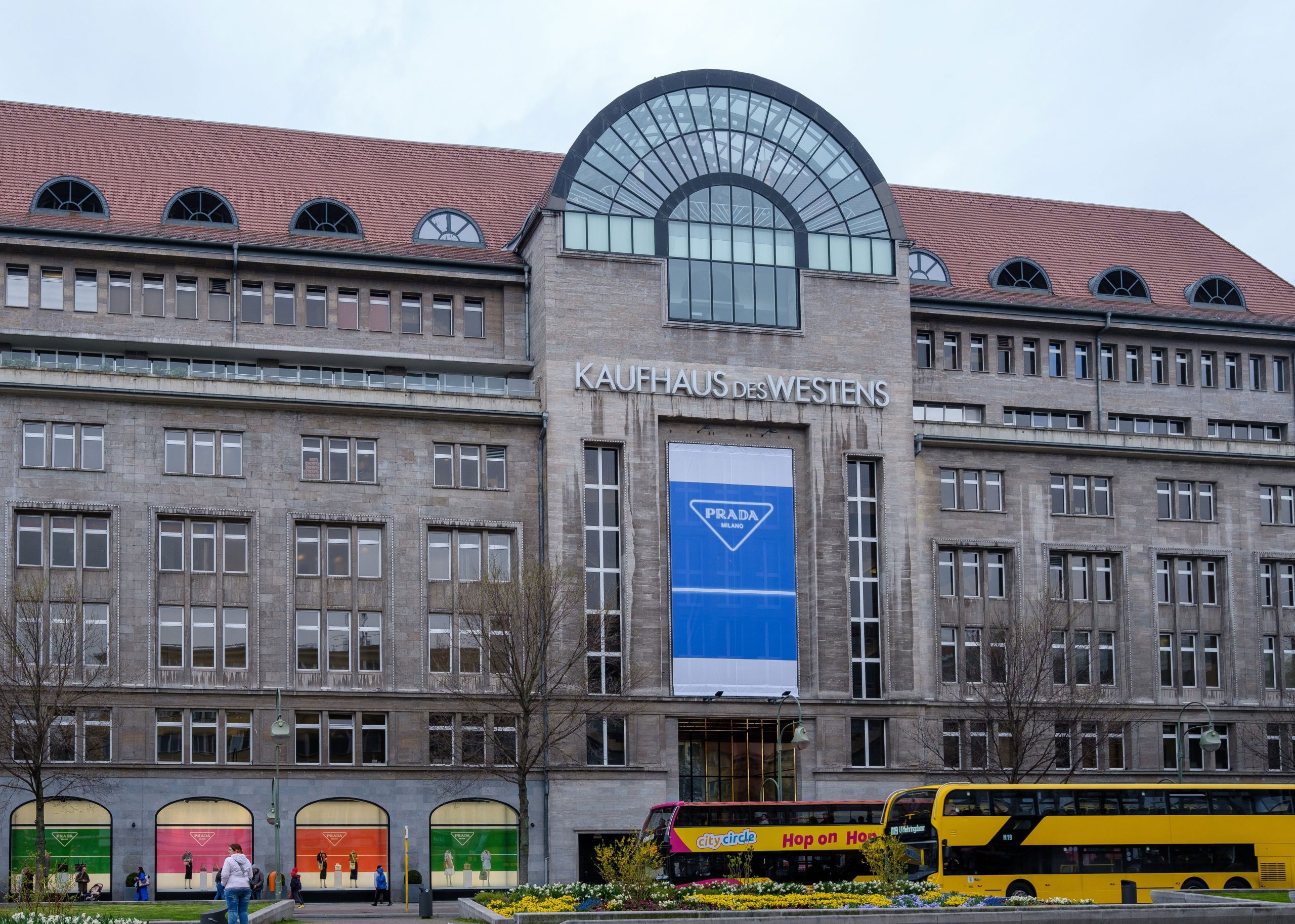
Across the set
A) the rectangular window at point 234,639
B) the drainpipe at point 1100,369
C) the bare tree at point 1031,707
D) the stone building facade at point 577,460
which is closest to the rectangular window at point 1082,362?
the stone building facade at point 577,460

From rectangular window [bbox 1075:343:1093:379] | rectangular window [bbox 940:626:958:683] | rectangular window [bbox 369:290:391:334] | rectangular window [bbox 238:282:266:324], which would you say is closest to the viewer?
rectangular window [bbox 238:282:266:324]

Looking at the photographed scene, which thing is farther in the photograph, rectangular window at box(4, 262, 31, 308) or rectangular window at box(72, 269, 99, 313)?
rectangular window at box(72, 269, 99, 313)

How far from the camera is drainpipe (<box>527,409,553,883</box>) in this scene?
204ft

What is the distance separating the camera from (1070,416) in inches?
3002

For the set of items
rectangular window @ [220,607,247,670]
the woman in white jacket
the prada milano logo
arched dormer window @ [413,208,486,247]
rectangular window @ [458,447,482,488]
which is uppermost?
arched dormer window @ [413,208,486,247]

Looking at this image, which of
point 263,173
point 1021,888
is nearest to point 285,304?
point 263,173

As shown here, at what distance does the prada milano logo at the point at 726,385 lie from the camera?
66.7m

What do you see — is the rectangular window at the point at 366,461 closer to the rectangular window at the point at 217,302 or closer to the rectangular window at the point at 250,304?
the rectangular window at the point at 250,304

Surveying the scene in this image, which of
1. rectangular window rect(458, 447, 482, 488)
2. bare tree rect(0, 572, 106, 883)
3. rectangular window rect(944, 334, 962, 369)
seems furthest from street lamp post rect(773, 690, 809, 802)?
bare tree rect(0, 572, 106, 883)

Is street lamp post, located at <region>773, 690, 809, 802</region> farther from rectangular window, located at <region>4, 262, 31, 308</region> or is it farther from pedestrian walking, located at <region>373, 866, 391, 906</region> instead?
rectangular window, located at <region>4, 262, 31, 308</region>

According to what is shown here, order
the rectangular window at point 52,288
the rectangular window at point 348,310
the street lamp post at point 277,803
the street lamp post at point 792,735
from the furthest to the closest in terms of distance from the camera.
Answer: the rectangular window at point 348,310 → the rectangular window at point 52,288 → the street lamp post at point 792,735 → the street lamp post at point 277,803

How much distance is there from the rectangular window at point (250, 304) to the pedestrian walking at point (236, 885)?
116 feet

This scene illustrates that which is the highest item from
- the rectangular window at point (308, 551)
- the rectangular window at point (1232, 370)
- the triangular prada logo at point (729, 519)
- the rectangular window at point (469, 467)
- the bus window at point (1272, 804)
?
the rectangular window at point (1232, 370)

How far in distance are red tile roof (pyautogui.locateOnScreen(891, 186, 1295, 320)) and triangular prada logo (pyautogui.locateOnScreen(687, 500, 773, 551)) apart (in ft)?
45.1
